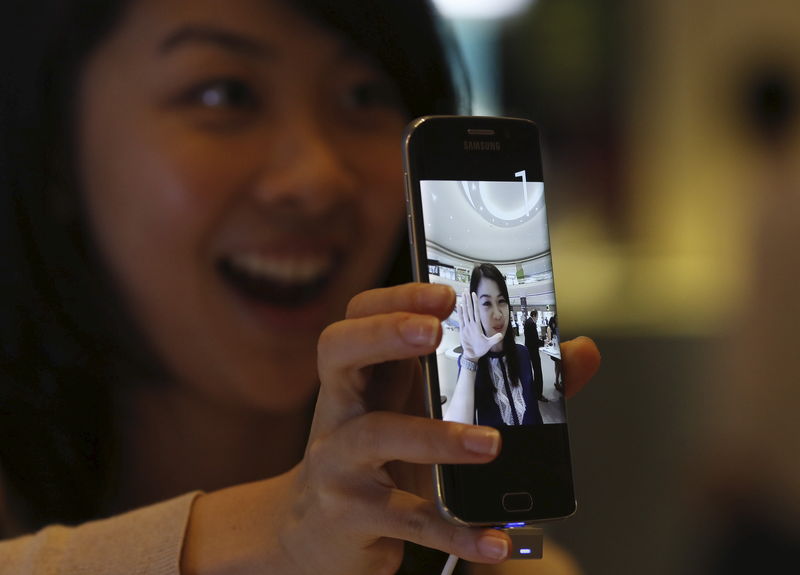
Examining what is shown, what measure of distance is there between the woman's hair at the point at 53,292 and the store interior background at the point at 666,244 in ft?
1.13

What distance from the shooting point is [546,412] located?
19.2 inches

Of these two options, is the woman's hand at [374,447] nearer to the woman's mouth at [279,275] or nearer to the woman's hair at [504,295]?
the woman's hair at [504,295]

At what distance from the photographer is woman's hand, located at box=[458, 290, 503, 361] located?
0.47 m

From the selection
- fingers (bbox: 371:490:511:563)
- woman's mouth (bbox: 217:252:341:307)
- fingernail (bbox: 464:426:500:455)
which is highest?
woman's mouth (bbox: 217:252:341:307)

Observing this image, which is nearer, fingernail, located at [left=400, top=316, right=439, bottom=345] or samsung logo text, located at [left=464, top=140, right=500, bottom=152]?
fingernail, located at [left=400, top=316, right=439, bottom=345]

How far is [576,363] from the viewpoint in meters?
0.52

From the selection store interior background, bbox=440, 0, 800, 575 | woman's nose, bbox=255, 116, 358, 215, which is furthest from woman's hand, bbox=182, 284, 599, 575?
store interior background, bbox=440, 0, 800, 575

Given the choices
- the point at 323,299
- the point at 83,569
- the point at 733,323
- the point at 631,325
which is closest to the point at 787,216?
the point at 733,323

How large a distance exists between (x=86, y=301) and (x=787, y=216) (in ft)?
2.78

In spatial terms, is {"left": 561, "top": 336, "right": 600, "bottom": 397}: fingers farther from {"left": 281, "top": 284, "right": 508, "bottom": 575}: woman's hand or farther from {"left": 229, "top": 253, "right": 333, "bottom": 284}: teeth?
{"left": 229, "top": 253, "right": 333, "bottom": 284}: teeth

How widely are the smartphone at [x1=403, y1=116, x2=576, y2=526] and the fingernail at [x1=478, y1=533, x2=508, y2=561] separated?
12 millimetres

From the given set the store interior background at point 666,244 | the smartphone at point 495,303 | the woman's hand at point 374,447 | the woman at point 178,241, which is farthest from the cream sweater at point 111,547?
the store interior background at point 666,244

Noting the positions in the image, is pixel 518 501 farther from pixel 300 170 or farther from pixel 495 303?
pixel 300 170

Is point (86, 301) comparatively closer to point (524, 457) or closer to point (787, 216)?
point (524, 457)
